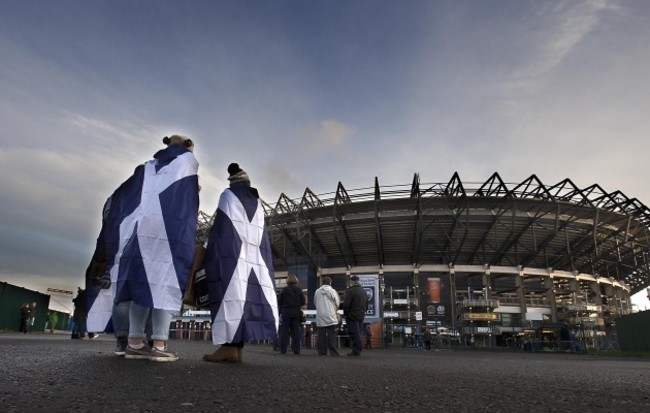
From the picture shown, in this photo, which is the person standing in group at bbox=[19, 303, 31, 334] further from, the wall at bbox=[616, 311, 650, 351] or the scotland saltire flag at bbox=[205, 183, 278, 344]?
the wall at bbox=[616, 311, 650, 351]

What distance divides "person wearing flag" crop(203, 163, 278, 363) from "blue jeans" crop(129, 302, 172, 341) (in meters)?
0.44

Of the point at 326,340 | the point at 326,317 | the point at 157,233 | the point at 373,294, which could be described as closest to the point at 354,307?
the point at 326,317

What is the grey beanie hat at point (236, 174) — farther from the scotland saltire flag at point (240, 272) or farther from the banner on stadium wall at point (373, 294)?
the banner on stadium wall at point (373, 294)

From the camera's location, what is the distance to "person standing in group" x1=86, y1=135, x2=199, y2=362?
128 inches

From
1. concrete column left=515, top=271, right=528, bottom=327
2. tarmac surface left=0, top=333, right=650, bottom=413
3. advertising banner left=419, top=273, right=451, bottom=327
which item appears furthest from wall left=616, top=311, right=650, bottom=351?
concrete column left=515, top=271, right=528, bottom=327

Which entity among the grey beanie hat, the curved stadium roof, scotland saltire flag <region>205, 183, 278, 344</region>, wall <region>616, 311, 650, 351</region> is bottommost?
wall <region>616, 311, 650, 351</region>

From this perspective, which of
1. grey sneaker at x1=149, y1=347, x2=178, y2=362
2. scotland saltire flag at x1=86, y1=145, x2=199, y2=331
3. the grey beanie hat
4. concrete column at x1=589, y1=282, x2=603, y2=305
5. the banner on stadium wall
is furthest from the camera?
concrete column at x1=589, y1=282, x2=603, y2=305

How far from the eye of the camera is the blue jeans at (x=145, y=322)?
11.4 ft

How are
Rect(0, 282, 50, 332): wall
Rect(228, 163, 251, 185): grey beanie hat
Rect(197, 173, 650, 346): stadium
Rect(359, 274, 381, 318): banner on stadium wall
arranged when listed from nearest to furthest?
Rect(228, 163, 251, 185): grey beanie hat
Rect(0, 282, 50, 332): wall
Rect(359, 274, 381, 318): banner on stadium wall
Rect(197, 173, 650, 346): stadium

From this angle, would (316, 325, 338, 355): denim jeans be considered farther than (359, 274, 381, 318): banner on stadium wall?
No

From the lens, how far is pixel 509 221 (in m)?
34.9

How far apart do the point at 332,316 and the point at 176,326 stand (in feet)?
92.3

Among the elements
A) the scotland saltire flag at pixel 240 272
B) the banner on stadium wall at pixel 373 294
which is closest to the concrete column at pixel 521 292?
the banner on stadium wall at pixel 373 294

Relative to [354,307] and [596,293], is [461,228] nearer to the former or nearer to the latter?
[596,293]
